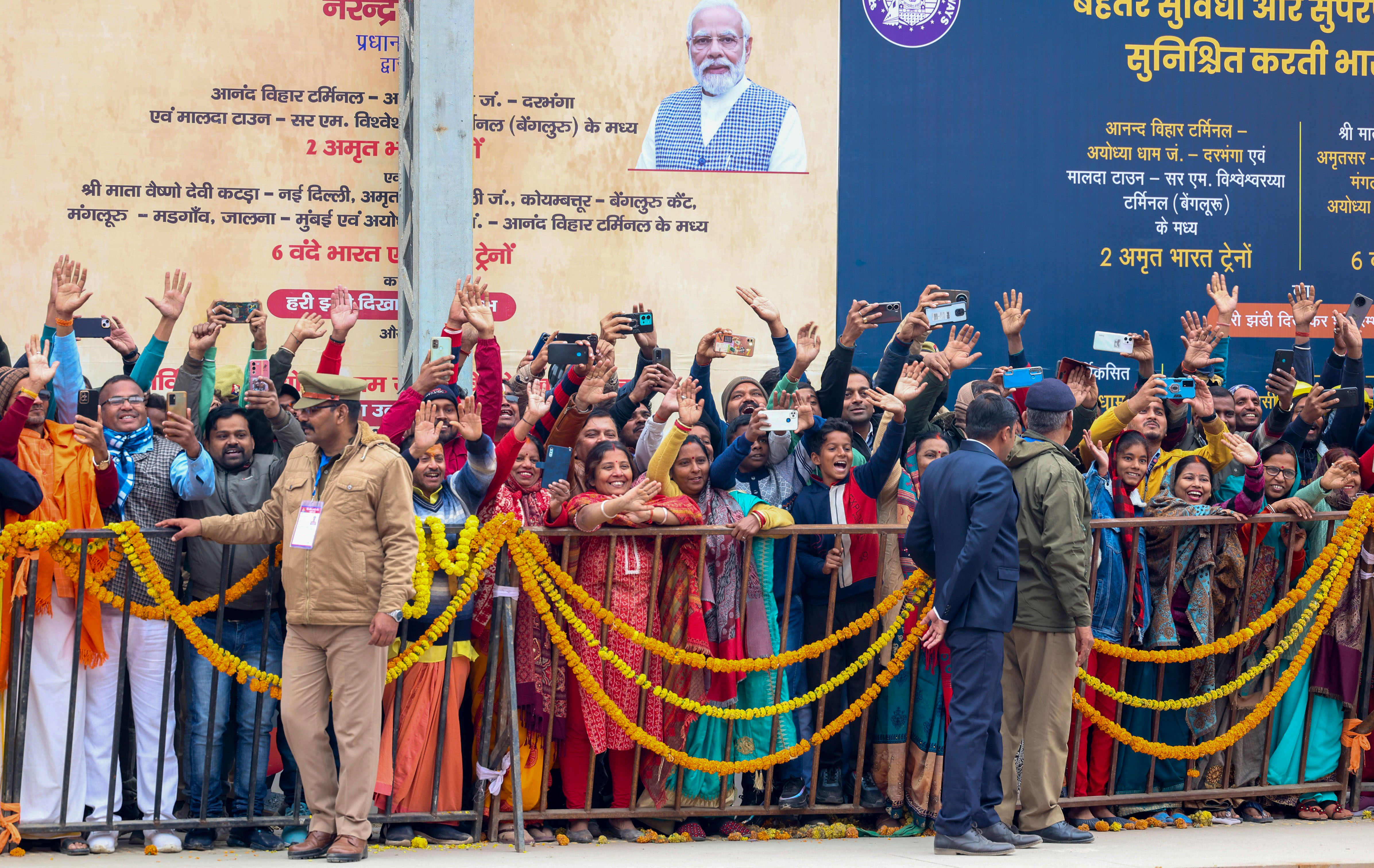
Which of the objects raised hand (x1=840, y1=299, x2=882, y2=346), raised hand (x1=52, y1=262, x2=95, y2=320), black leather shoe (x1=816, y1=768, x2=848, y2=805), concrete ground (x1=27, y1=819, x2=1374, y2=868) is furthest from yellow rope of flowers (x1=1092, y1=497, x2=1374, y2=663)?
raised hand (x1=52, y1=262, x2=95, y2=320)

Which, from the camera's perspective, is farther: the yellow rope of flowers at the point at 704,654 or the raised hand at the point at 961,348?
the raised hand at the point at 961,348

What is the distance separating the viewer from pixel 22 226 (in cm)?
888

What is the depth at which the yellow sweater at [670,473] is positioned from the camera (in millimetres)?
5691

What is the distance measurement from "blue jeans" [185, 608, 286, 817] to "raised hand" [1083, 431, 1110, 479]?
3.76m

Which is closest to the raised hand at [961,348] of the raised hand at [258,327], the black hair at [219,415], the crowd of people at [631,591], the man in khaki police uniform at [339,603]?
the crowd of people at [631,591]

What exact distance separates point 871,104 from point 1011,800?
5864 millimetres

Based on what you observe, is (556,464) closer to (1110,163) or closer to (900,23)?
(900,23)

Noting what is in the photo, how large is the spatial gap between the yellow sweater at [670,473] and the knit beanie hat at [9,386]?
8.61 feet

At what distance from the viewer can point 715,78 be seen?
960 cm

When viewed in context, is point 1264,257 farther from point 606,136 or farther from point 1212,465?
point 606,136

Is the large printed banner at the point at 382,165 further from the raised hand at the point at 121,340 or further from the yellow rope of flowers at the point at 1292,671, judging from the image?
the yellow rope of flowers at the point at 1292,671

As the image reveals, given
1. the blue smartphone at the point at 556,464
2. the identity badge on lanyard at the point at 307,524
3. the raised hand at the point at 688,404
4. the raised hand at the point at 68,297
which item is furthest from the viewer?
the blue smartphone at the point at 556,464

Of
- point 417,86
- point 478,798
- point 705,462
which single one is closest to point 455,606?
point 478,798

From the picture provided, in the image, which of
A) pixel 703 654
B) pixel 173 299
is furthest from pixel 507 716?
pixel 173 299
